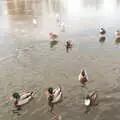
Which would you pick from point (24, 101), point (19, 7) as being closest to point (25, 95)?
point (24, 101)

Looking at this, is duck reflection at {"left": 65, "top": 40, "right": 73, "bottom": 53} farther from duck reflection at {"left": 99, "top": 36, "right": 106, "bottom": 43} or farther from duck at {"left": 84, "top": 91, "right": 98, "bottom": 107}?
duck at {"left": 84, "top": 91, "right": 98, "bottom": 107}

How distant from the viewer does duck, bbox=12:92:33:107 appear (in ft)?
51.5

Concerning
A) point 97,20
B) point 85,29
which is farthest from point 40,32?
point 97,20

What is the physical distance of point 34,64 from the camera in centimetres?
2094

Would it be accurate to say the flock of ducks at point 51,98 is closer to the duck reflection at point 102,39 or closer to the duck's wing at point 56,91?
the duck's wing at point 56,91

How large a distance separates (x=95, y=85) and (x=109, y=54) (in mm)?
5453

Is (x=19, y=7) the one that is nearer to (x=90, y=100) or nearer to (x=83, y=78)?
(x=83, y=78)

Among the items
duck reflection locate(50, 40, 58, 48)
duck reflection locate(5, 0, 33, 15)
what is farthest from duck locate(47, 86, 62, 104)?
duck reflection locate(5, 0, 33, 15)

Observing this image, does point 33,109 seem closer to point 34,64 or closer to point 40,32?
point 34,64

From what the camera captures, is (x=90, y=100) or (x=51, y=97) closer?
(x=90, y=100)

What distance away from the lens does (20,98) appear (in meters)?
15.8

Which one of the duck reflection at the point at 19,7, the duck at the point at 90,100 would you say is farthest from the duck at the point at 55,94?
the duck reflection at the point at 19,7

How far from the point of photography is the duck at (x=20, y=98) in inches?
618

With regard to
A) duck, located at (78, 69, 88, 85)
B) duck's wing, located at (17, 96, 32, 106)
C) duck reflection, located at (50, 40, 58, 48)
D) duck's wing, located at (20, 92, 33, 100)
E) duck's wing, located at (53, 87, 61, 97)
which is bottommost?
duck's wing, located at (17, 96, 32, 106)
